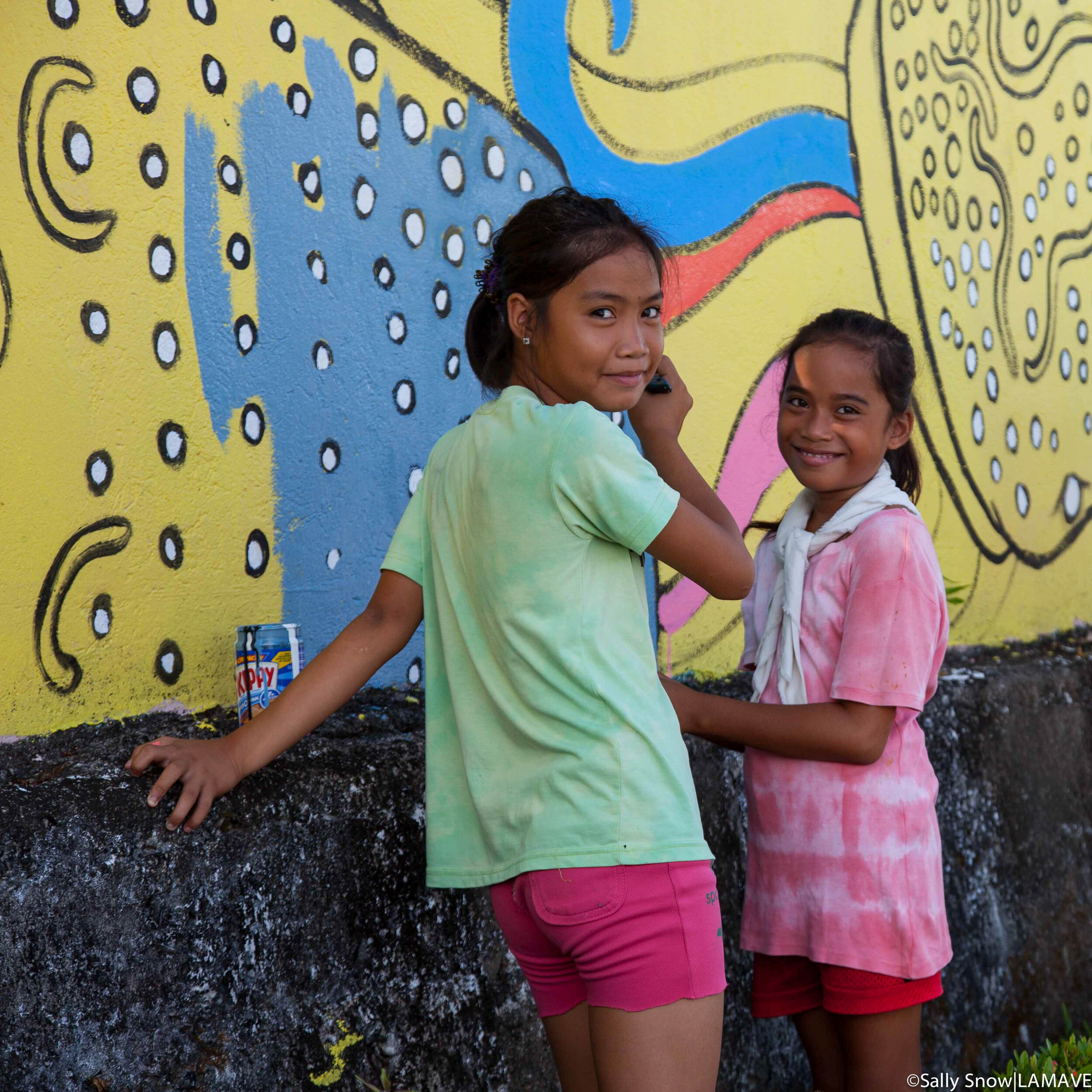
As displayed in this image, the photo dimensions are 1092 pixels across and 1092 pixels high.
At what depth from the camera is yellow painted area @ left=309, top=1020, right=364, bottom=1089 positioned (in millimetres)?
1690

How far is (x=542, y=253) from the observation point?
4.96 ft

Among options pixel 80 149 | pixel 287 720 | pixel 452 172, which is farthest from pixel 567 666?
pixel 452 172

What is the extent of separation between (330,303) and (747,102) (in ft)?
4.47

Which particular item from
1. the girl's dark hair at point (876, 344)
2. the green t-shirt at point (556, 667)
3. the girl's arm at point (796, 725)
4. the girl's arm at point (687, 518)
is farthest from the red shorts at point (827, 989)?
the girl's dark hair at point (876, 344)

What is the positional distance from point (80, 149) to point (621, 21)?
1341 mm

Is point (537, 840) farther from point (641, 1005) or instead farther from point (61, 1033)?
point (61, 1033)

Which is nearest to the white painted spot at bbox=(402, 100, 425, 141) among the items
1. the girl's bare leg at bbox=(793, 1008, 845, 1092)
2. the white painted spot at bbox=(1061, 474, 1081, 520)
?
the girl's bare leg at bbox=(793, 1008, 845, 1092)

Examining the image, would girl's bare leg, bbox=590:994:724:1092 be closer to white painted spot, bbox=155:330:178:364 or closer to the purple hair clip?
the purple hair clip

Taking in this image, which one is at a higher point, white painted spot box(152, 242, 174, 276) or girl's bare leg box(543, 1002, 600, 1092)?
white painted spot box(152, 242, 174, 276)

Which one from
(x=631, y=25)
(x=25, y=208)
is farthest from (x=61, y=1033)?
(x=631, y=25)

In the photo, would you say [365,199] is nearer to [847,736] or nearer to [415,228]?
[415,228]

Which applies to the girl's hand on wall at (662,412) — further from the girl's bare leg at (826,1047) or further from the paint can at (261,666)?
the girl's bare leg at (826,1047)

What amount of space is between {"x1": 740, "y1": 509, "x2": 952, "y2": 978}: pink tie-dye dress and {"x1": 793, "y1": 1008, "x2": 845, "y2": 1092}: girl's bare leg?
152 millimetres

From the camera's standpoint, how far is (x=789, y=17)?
2959 millimetres
